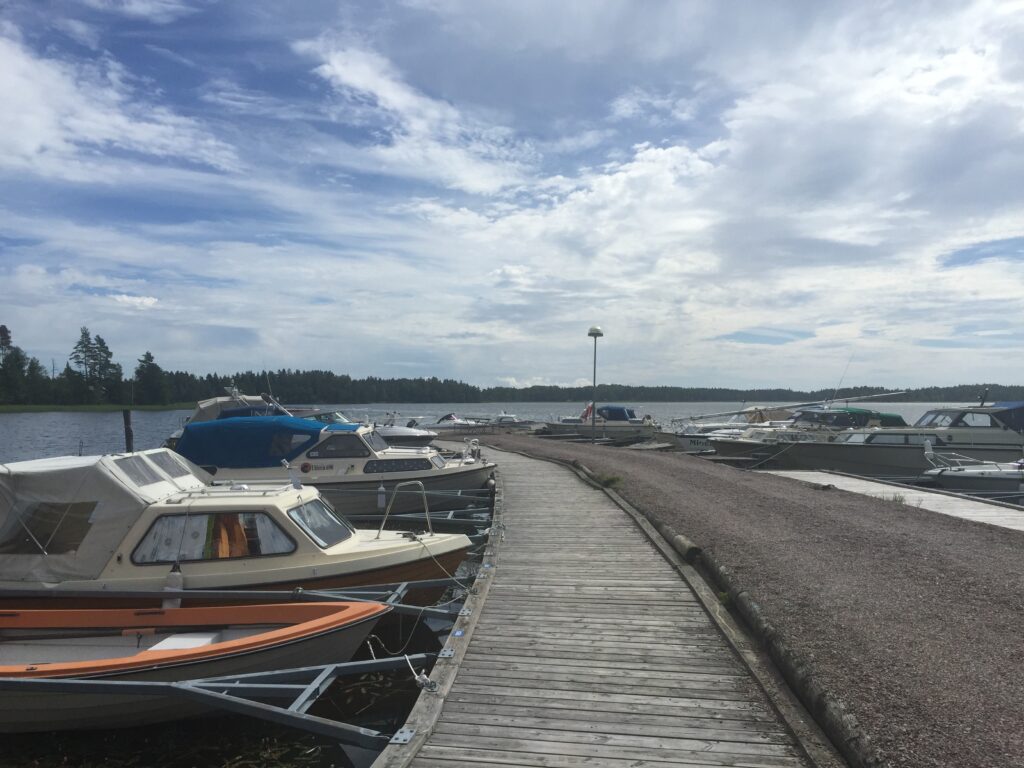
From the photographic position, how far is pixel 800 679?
5.50 metres

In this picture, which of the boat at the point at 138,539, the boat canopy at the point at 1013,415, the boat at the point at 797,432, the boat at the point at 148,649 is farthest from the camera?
the boat at the point at 797,432

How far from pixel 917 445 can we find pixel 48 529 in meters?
27.0

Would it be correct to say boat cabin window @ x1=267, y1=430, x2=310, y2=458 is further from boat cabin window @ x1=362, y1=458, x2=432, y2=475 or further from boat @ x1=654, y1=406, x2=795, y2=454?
boat @ x1=654, y1=406, x2=795, y2=454

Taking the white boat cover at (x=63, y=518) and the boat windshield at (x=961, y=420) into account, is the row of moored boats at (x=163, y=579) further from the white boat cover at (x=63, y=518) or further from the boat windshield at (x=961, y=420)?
the boat windshield at (x=961, y=420)

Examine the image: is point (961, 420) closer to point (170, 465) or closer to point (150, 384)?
point (170, 465)

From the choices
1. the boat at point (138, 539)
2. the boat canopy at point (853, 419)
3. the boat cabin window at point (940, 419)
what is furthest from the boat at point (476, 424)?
the boat at point (138, 539)

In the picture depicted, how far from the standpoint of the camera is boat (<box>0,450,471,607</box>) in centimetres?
838

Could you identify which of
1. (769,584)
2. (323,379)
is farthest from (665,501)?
(323,379)

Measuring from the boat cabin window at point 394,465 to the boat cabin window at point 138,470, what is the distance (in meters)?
8.02

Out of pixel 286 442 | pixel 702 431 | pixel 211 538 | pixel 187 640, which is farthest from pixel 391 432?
pixel 187 640

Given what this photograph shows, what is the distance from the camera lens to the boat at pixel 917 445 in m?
25.8

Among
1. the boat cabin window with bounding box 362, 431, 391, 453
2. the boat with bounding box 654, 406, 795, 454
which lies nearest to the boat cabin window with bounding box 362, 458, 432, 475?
the boat cabin window with bounding box 362, 431, 391, 453

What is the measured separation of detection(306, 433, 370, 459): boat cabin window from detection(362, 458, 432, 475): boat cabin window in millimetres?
341

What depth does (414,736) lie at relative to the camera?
496 cm
